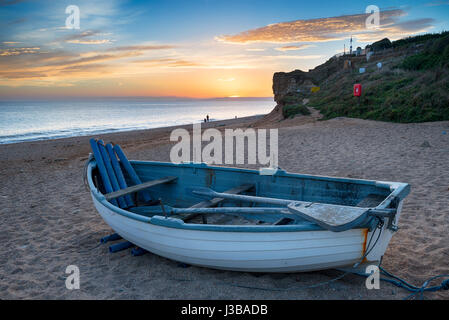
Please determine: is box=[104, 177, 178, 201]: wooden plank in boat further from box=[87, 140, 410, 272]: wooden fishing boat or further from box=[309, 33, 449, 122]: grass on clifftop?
box=[309, 33, 449, 122]: grass on clifftop

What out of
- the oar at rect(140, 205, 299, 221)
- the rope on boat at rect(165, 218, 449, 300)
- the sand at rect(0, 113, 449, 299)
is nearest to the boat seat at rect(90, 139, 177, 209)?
the oar at rect(140, 205, 299, 221)

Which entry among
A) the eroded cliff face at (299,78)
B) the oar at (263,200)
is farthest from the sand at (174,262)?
the eroded cliff face at (299,78)

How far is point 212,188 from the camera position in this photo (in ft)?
19.3

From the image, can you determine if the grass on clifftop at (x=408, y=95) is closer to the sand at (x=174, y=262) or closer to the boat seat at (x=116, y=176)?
the sand at (x=174, y=262)

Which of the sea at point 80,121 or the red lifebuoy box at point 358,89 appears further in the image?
the sea at point 80,121

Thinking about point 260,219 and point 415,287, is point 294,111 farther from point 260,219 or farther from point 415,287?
point 415,287

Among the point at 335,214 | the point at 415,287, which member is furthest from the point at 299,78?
the point at 335,214

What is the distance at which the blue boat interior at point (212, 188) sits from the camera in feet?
14.9

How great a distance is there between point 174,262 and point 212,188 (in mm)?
1722

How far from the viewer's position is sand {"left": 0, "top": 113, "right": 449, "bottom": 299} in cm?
378

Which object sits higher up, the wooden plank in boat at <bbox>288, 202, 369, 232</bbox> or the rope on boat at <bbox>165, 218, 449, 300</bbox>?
the wooden plank in boat at <bbox>288, 202, 369, 232</bbox>

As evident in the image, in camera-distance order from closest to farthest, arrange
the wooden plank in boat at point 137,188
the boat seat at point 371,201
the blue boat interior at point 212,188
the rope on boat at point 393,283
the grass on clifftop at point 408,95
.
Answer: the rope on boat at point 393,283 < the boat seat at point 371,201 < the blue boat interior at point 212,188 < the wooden plank in boat at point 137,188 < the grass on clifftop at point 408,95

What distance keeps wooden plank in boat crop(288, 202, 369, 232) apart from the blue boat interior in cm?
25
